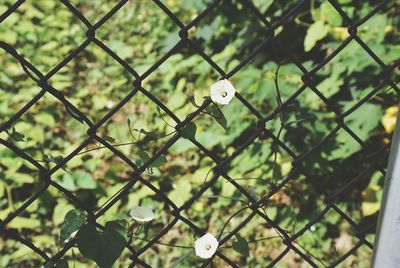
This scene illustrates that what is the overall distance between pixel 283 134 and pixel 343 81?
33cm

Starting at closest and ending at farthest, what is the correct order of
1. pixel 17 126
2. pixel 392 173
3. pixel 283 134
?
pixel 392 173
pixel 283 134
pixel 17 126

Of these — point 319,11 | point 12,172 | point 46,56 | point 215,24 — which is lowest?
point 12,172

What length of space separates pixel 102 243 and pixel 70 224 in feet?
0.24

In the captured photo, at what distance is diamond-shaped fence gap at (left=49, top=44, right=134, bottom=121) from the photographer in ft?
8.94

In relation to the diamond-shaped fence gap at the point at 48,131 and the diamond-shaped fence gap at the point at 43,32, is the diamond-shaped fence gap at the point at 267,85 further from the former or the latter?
the diamond-shaped fence gap at the point at 43,32

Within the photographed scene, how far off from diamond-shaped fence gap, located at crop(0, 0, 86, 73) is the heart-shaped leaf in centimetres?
209

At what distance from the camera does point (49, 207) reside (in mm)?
2115

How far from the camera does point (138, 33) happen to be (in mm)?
3420

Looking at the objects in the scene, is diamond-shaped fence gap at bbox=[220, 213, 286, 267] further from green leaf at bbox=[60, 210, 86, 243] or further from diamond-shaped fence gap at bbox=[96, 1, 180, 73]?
diamond-shaped fence gap at bbox=[96, 1, 180, 73]

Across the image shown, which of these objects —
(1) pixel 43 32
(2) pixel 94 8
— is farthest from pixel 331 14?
(2) pixel 94 8

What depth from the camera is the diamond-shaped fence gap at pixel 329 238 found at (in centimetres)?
190

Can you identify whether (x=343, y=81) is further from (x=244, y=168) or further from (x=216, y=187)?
(x=216, y=187)

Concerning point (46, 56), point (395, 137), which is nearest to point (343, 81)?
point (395, 137)

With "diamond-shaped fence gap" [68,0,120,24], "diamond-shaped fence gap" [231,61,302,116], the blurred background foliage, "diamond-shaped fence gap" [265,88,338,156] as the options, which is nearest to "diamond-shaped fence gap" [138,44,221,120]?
the blurred background foliage
